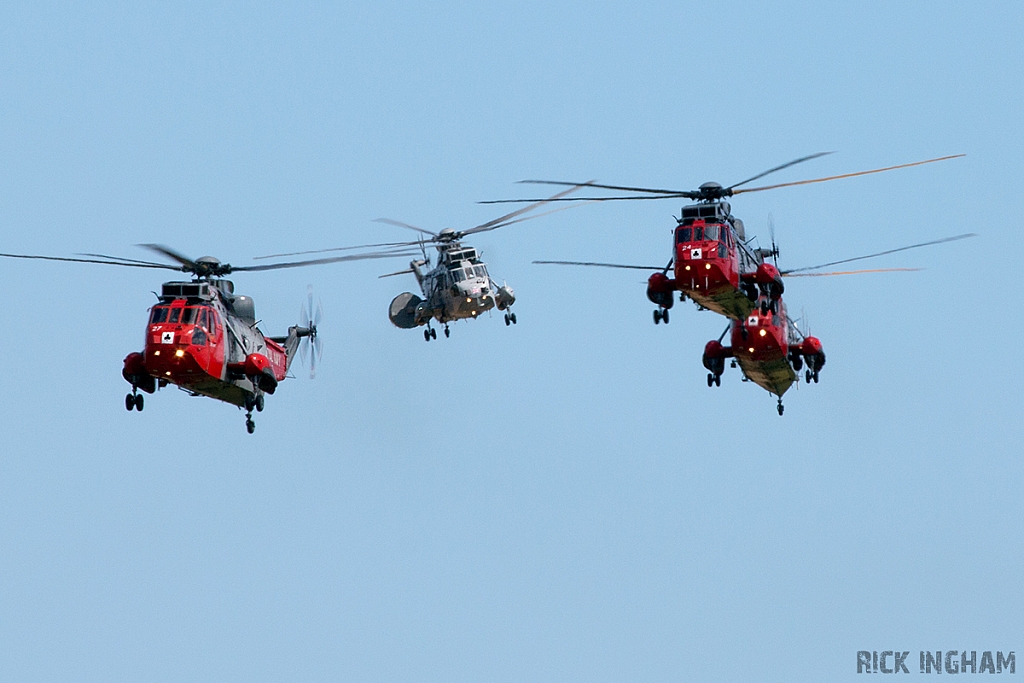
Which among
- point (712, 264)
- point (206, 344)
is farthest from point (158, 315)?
point (712, 264)

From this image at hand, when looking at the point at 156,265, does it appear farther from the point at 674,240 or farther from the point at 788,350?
the point at 788,350

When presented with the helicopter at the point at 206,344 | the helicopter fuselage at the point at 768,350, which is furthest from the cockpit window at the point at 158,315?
the helicopter fuselage at the point at 768,350

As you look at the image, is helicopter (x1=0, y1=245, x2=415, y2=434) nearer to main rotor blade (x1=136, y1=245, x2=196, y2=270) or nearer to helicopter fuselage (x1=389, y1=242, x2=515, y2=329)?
main rotor blade (x1=136, y1=245, x2=196, y2=270)

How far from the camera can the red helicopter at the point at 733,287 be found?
67.2m

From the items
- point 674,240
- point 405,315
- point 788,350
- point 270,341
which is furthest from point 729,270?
point 405,315

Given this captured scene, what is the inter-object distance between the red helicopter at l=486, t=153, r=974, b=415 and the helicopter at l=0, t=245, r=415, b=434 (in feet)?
29.8

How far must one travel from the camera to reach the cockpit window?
66.1 meters

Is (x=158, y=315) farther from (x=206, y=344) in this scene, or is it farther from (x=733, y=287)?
(x=733, y=287)

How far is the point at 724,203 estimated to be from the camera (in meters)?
69.2

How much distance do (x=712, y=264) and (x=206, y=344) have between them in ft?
50.6

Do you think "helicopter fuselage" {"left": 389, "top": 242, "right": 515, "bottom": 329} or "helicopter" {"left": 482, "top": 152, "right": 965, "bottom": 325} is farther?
"helicopter fuselage" {"left": 389, "top": 242, "right": 515, "bottom": 329}

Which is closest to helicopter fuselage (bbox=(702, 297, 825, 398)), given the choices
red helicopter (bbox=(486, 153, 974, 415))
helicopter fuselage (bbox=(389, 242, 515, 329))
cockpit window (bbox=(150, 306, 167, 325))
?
red helicopter (bbox=(486, 153, 974, 415))

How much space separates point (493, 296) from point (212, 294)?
1971 cm

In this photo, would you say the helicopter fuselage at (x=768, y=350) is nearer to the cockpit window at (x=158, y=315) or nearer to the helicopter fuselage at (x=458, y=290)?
the helicopter fuselage at (x=458, y=290)
